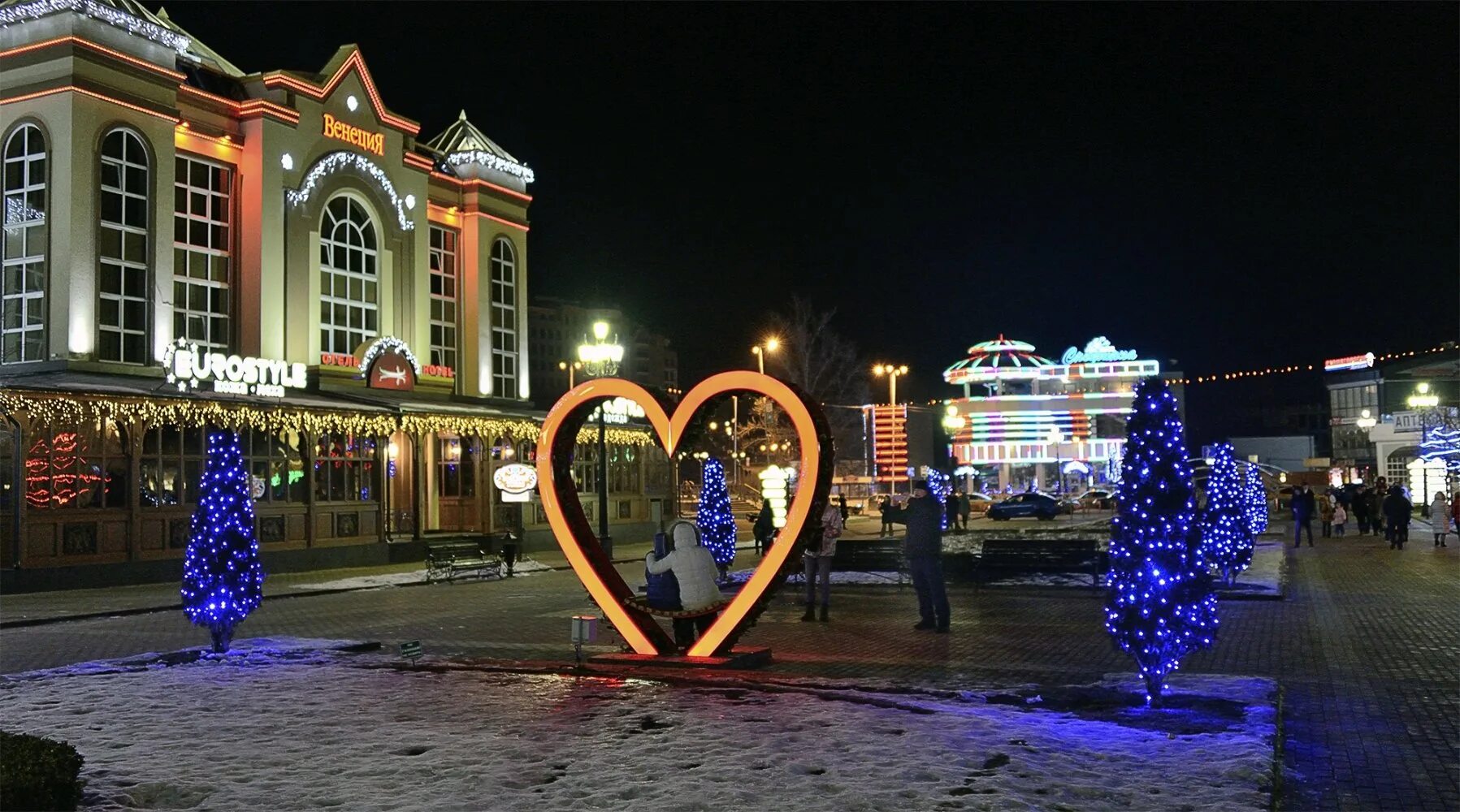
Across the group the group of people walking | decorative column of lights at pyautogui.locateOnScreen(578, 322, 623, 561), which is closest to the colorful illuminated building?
the group of people walking

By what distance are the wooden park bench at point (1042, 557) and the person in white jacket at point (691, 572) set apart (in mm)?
9808

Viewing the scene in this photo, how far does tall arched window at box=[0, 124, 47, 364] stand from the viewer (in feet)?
93.5

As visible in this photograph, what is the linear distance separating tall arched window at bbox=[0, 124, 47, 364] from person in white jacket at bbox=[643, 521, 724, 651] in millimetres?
22059

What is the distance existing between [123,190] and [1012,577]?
2255cm

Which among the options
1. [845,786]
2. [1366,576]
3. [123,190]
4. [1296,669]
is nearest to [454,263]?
[123,190]

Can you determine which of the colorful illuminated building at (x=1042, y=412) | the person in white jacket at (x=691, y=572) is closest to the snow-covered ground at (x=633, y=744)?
the person in white jacket at (x=691, y=572)

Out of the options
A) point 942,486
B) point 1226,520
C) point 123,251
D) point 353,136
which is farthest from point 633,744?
point 942,486

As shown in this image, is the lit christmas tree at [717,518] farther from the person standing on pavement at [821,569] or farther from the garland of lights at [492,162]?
the garland of lights at [492,162]

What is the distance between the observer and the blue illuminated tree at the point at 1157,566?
32.1 feet

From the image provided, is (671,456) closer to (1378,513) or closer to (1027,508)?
(1378,513)

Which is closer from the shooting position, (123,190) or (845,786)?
(845,786)

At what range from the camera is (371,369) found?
3462cm

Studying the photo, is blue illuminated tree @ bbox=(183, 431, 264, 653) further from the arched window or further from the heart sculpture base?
the arched window

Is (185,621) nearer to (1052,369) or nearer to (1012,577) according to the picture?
(1012,577)
